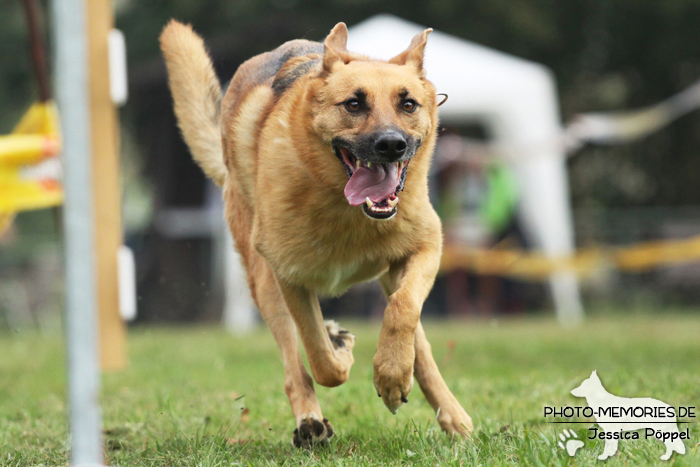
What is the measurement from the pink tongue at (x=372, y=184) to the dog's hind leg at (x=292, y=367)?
2.73 feet

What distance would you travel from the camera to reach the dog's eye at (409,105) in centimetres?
309

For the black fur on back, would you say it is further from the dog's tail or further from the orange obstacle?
the orange obstacle

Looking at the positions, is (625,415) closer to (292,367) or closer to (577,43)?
(292,367)

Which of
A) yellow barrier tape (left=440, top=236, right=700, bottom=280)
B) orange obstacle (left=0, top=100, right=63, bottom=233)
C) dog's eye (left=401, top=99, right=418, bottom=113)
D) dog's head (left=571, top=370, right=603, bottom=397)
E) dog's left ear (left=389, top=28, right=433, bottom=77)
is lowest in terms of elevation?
yellow barrier tape (left=440, top=236, right=700, bottom=280)

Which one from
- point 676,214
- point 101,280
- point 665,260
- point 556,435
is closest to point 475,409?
point 556,435

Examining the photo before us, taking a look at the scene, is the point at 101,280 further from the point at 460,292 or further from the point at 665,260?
the point at 665,260

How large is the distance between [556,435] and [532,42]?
14993 mm

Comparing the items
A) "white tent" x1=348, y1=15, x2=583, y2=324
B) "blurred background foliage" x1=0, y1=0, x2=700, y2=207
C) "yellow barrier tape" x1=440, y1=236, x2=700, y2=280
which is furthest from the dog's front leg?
"blurred background foliage" x1=0, y1=0, x2=700, y2=207

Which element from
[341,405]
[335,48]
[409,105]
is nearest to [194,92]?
[335,48]

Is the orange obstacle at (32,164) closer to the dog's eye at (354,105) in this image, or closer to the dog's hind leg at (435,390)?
the dog's hind leg at (435,390)

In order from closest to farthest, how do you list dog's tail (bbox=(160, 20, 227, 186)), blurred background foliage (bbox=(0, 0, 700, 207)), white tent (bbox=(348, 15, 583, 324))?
dog's tail (bbox=(160, 20, 227, 186)) → white tent (bbox=(348, 15, 583, 324)) → blurred background foliage (bbox=(0, 0, 700, 207))

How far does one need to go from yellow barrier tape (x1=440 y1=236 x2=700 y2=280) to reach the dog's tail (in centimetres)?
907

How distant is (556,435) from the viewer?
9.95 feet

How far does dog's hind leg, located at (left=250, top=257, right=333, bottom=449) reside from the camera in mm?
3240
